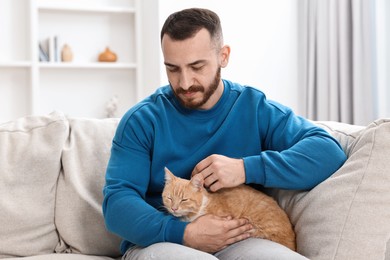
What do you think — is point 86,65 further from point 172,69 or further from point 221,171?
point 221,171

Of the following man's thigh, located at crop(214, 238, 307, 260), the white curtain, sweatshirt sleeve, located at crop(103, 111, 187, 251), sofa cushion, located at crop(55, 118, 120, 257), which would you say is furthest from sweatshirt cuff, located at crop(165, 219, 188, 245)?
the white curtain

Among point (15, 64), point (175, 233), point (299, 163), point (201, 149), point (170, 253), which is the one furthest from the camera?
point (15, 64)

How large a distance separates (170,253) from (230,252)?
210 millimetres

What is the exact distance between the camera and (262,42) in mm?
4648

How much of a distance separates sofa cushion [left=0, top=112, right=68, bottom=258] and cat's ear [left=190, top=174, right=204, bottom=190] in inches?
21.9

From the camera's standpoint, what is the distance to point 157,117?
1899mm

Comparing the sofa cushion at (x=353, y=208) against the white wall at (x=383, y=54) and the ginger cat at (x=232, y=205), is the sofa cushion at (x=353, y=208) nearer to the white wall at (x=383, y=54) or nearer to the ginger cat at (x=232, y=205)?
the ginger cat at (x=232, y=205)

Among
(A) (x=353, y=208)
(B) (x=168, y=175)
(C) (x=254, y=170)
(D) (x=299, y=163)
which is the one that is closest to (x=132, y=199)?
(B) (x=168, y=175)

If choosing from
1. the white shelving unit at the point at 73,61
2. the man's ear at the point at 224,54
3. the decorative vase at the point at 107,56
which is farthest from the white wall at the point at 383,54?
the man's ear at the point at 224,54

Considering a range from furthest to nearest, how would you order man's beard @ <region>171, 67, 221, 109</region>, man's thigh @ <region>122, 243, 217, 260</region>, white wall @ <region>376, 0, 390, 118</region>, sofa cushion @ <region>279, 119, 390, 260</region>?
white wall @ <region>376, 0, 390, 118</region>, man's beard @ <region>171, 67, 221, 109</region>, sofa cushion @ <region>279, 119, 390, 260</region>, man's thigh @ <region>122, 243, 217, 260</region>

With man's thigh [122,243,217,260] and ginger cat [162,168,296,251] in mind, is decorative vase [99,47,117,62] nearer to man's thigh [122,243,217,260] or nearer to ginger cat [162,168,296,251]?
ginger cat [162,168,296,251]

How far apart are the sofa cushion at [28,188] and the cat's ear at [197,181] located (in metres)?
0.56

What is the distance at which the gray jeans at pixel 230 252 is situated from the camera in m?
1.55

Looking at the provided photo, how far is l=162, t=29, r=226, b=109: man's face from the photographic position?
1.82 metres
